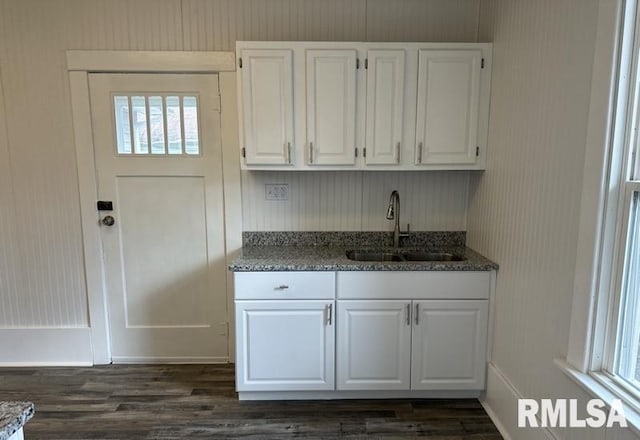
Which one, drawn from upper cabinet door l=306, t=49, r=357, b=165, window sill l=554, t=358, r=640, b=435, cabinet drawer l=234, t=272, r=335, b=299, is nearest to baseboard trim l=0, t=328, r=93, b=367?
cabinet drawer l=234, t=272, r=335, b=299

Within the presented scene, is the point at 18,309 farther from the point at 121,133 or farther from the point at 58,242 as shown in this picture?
the point at 121,133

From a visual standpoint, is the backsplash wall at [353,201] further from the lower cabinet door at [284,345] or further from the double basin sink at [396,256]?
the lower cabinet door at [284,345]

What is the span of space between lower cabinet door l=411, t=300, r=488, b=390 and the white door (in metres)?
1.34

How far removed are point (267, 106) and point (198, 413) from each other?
1.80 m

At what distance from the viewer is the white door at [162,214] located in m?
2.45

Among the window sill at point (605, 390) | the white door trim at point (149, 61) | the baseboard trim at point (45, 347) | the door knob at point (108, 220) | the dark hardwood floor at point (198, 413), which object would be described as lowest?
the dark hardwood floor at point (198, 413)

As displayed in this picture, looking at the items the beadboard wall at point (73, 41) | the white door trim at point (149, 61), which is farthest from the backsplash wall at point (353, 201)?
the white door trim at point (149, 61)

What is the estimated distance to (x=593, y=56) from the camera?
4.50 feet

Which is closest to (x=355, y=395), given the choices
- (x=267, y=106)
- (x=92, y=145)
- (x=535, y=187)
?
(x=535, y=187)

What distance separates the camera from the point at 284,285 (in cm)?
211

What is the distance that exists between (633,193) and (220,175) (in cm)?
214

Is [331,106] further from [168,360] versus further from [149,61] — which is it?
[168,360]

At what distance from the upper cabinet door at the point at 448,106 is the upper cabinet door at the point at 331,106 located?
396 millimetres

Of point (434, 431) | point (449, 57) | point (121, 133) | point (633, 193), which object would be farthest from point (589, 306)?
point (121, 133)
